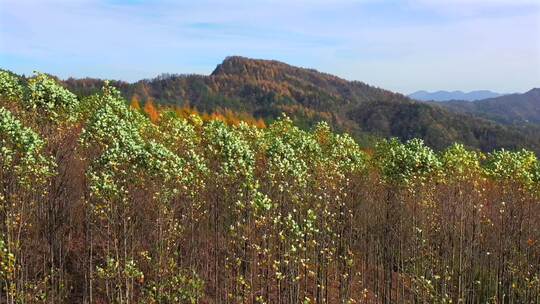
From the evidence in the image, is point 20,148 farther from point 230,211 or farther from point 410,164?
point 410,164

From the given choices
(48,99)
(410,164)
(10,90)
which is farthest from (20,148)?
(410,164)

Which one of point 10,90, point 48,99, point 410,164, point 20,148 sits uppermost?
point 10,90

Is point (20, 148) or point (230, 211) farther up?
point (20, 148)

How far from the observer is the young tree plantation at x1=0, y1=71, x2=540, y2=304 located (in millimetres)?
33406

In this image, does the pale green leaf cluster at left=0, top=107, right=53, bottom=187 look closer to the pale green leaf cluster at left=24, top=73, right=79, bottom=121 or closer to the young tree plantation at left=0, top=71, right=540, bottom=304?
the young tree plantation at left=0, top=71, right=540, bottom=304

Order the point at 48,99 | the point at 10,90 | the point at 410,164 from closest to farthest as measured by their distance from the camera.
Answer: the point at 48,99
the point at 10,90
the point at 410,164

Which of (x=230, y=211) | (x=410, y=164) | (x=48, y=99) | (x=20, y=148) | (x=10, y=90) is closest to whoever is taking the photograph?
(x=20, y=148)

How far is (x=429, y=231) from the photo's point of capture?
4916cm

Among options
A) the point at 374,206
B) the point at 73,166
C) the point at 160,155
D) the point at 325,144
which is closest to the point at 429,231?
the point at 374,206

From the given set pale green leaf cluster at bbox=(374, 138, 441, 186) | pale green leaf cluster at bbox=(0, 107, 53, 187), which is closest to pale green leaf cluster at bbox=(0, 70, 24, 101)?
pale green leaf cluster at bbox=(0, 107, 53, 187)

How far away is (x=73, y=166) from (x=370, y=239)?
30.7m

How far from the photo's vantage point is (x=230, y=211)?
41.8m

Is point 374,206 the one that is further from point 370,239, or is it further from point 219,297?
point 219,297

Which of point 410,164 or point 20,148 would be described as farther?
point 410,164
